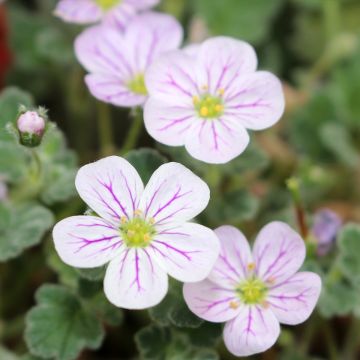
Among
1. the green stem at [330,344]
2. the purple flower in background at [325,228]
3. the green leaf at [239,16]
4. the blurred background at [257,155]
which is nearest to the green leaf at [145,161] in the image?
the blurred background at [257,155]

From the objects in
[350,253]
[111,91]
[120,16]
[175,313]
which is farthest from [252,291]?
[120,16]

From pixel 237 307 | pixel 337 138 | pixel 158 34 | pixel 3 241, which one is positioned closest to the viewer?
pixel 237 307

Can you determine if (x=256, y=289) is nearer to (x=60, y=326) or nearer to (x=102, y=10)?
(x=60, y=326)

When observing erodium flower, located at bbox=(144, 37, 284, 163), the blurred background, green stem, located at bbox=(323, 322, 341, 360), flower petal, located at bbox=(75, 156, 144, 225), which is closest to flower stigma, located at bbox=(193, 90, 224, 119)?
erodium flower, located at bbox=(144, 37, 284, 163)

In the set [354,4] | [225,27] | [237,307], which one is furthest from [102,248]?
[354,4]

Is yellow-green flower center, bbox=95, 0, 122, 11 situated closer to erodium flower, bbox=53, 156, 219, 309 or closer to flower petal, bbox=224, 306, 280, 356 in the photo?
erodium flower, bbox=53, 156, 219, 309

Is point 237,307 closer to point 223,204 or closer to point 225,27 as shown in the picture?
point 223,204

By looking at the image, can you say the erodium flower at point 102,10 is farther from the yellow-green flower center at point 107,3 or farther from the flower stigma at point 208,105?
the flower stigma at point 208,105
